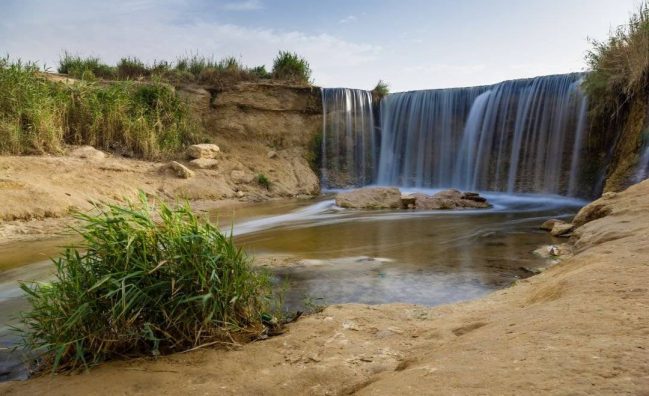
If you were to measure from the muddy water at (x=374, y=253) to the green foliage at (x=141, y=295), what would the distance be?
25 cm

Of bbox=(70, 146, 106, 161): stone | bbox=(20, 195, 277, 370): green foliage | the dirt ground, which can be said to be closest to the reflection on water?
the dirt ground

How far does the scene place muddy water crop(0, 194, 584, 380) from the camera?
3533 mm

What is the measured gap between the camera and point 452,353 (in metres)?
1.71

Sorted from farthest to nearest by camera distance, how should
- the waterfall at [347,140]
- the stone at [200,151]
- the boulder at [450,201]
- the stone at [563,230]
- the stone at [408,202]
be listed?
the waterfall at [347,140]
the stone at [200,151]
the stone at [408,202]
the boulder at [450,201]
the stone at [563,230]

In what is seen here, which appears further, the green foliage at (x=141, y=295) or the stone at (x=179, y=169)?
the stone at (x=179, y=169)

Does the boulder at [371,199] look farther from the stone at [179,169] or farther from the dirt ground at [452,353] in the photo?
the dirt ground at [452,353]

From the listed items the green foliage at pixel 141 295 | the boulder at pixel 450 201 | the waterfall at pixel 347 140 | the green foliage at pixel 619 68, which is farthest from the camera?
the waterfall at pixel 347 140

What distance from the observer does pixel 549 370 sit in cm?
128

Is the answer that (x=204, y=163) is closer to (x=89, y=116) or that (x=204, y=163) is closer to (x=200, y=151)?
(x=200, y=151)

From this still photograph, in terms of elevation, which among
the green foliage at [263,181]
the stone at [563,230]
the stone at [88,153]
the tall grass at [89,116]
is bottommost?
the stone at [563,230]

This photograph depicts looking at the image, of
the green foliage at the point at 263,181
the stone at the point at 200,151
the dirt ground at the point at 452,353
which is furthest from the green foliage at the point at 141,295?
the green foliage at the point at 263,181

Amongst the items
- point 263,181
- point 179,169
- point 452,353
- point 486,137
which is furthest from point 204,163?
point 452,353

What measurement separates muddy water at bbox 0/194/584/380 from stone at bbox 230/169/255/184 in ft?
8.06

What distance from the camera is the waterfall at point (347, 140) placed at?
47.3ft
